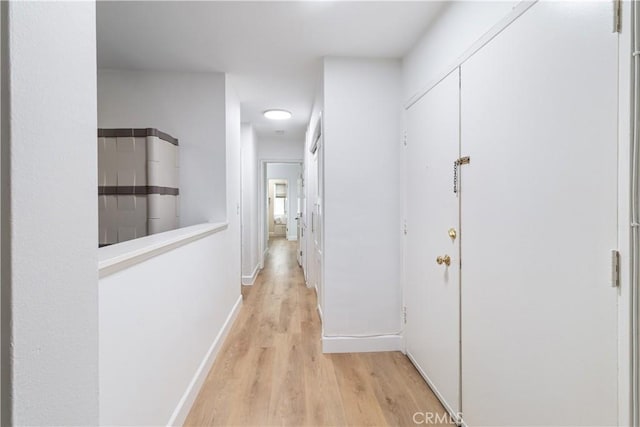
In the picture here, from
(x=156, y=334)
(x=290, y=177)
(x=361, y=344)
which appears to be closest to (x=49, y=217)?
(x=156, y=334)

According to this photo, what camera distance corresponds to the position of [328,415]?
1.84 meters

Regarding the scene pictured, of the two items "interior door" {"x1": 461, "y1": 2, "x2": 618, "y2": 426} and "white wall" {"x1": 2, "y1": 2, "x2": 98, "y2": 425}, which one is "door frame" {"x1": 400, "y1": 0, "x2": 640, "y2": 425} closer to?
"interior door" {"x1": 461, "y1": 2, "x2": 618, "y2": 426}

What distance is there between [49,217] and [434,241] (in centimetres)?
190

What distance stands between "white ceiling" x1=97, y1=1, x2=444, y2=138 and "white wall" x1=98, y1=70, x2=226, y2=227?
14 cm

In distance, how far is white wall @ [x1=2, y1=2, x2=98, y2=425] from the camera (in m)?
0.45

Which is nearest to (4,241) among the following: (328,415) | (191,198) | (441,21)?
(328,415)

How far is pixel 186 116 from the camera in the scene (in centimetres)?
299

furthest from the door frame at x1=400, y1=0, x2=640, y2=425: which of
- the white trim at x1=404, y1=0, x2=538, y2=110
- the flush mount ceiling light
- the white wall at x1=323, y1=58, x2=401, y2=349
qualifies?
the flush mount ceiling light

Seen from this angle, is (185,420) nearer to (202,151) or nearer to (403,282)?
(403,282)

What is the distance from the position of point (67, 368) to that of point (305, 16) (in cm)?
214

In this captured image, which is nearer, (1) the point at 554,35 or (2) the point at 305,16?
(1) the point at 554,35

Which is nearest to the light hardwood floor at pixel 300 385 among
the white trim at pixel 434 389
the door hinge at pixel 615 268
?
the white trim at pixel 434 389

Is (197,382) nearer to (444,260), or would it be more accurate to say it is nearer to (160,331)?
(160,331)

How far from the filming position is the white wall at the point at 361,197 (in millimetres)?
2609
